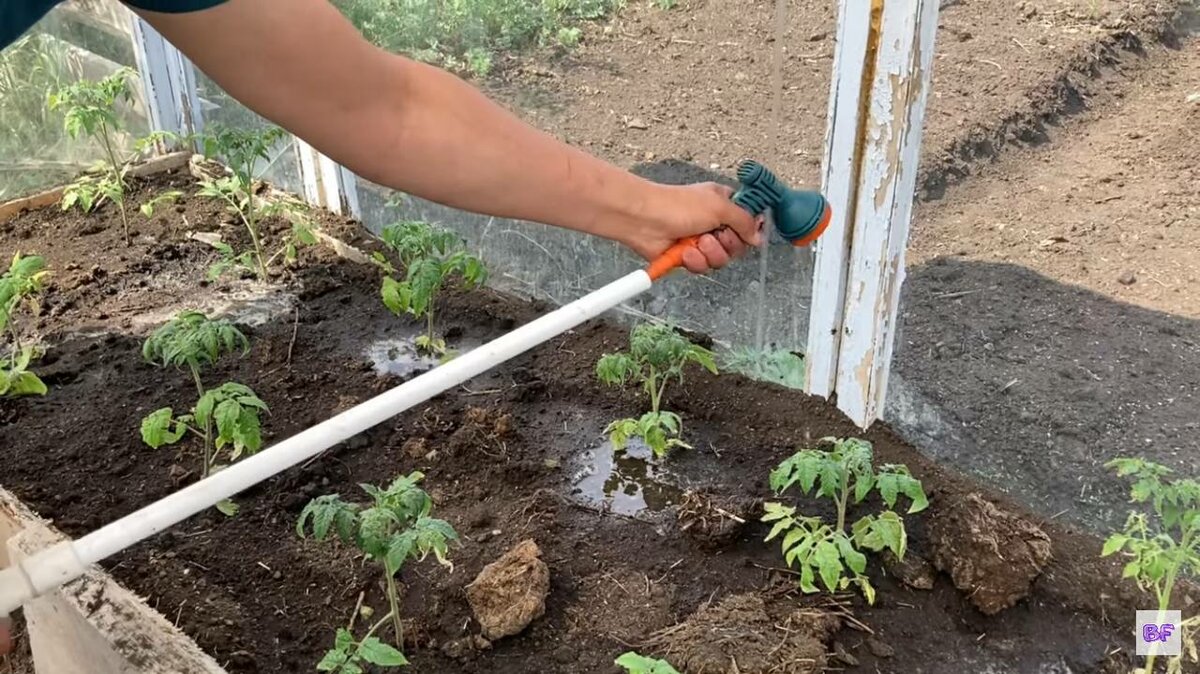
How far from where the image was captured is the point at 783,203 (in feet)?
6.59

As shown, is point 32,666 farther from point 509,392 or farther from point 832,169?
point 832,169

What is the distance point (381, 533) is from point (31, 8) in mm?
1114

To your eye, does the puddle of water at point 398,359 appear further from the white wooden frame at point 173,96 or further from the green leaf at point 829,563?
the green leaf at point 829,563

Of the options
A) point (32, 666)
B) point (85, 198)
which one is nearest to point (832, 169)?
point (32, 666)

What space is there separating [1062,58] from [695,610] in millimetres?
1766

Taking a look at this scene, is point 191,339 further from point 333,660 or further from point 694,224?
point 694,224

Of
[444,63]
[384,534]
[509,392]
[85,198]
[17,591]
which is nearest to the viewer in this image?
[17,591]

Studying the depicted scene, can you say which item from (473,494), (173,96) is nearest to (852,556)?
→ (473,494)

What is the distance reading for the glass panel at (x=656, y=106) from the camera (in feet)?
9.21

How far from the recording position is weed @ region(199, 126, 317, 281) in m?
3.73

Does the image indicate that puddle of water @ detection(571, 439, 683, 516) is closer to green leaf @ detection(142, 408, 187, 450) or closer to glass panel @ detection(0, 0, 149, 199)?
green leaf @ detection(142, 408, 187, 450)

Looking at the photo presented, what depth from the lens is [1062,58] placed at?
2.91 metres
